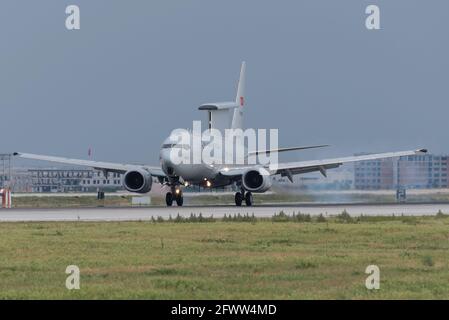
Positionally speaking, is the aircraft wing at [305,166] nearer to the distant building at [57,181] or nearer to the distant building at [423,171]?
the distant building at [423,171]

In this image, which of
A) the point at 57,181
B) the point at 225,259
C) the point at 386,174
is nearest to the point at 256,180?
the point at 386,174

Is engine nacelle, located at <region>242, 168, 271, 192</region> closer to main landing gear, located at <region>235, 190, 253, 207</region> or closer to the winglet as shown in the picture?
main landing gear, located at <region>235, 190, 253, 207</region>

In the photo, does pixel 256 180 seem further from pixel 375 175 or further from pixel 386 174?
pixel 375 175

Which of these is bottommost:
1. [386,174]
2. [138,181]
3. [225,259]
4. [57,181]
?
[225,259]

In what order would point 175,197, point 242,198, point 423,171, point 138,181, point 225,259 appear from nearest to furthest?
point 225,259
point 175,197
point 242,198
point 138,181
point 423,171

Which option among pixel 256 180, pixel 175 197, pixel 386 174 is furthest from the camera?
pixel 386 174

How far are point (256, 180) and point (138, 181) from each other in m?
7.85

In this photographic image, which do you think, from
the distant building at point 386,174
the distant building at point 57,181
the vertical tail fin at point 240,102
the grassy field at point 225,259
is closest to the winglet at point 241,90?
the vertical tail fin at point 240,102

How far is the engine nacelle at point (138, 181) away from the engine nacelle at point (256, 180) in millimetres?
6236

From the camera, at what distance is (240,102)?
83562 mm

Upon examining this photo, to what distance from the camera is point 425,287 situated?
22297 mm
